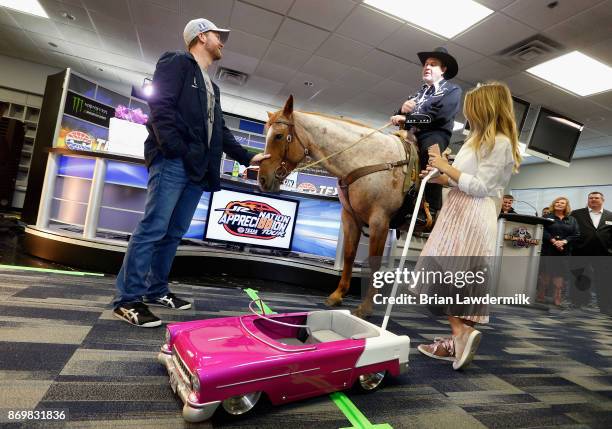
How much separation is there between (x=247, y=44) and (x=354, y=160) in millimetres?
5014

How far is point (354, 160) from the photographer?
87.4 inches

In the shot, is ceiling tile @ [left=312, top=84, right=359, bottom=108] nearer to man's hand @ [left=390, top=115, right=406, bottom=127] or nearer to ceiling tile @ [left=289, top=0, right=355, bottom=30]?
ceiling tile @ [left=289, top=0, right=355, bottom=30]

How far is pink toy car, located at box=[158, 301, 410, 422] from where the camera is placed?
2.96 ft

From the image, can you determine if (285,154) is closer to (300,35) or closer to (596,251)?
(300,35)

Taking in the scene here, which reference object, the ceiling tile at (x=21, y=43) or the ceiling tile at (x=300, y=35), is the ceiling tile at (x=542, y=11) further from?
the ceiling tile at (x=21, y=43)

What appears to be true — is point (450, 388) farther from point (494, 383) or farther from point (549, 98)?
point (549, 98)

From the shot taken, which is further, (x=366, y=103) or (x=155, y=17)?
(x=366, y=103)

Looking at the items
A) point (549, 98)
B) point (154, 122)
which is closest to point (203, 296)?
point (154, 122)

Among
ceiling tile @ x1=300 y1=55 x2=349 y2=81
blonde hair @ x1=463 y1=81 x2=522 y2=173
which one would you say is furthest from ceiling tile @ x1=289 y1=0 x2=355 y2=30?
blonde hair @ x1=463 y1=81 x2=522 y2=173

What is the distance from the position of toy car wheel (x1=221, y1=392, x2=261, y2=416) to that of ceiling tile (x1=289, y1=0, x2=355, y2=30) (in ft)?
16.2

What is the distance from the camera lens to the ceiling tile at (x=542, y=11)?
12.9 feet

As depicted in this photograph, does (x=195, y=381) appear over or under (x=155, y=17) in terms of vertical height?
under

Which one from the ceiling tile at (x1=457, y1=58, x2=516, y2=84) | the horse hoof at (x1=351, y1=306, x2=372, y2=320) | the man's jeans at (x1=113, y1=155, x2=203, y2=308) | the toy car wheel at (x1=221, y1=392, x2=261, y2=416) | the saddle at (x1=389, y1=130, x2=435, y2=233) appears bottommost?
the toy car wheel at (x1=221, y1=392, x2=261, y2=416)

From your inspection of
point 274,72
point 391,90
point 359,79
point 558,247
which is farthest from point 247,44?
point 558,247
